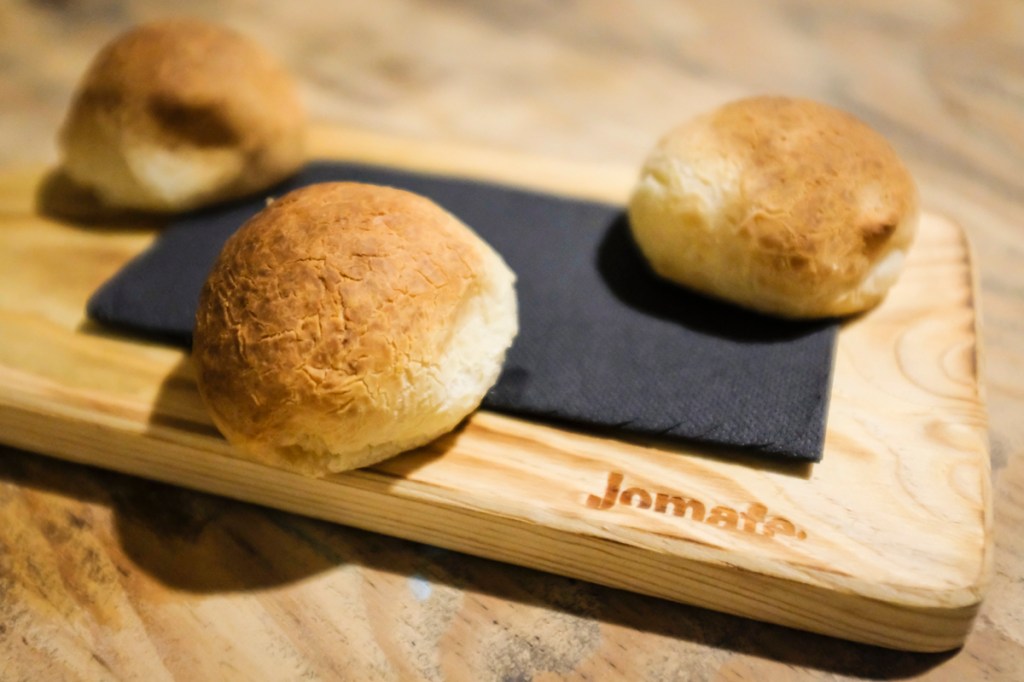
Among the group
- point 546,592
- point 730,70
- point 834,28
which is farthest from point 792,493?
point 834,28

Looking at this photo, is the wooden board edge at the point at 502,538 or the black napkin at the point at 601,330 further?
the black napkin at the point at 601,330

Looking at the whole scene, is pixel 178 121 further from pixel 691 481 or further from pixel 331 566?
pixel 691 481

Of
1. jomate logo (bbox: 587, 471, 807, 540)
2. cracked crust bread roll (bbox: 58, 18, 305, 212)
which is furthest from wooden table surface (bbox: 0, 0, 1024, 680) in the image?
cracked crust bread roll (bbox: 58, 18, 305, 212)

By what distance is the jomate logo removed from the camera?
1.28 m

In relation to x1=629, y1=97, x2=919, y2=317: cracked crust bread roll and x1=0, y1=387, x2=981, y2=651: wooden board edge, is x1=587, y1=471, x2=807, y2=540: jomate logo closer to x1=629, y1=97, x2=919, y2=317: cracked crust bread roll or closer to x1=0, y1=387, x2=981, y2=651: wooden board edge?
x1=0, y1=387, x2=981, y2=651: wooden board edge

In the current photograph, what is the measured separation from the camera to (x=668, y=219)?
5.22 feet

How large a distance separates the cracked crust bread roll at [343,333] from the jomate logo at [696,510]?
285 mm

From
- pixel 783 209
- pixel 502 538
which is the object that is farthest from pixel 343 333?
pixel 783 209

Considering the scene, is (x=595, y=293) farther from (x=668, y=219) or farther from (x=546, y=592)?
(x=546, y=592)

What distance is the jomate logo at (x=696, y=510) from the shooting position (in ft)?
4.19

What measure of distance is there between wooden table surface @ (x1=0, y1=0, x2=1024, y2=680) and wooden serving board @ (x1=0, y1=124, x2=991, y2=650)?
0.18ft

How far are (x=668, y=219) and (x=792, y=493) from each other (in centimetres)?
58

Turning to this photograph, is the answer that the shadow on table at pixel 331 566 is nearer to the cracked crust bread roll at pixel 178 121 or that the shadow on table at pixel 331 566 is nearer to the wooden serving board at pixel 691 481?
the wooden serving board at pixel 691 481

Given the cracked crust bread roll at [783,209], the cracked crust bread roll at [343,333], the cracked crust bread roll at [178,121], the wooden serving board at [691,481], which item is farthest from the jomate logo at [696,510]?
the cracked crust bread roll at [178,121]
